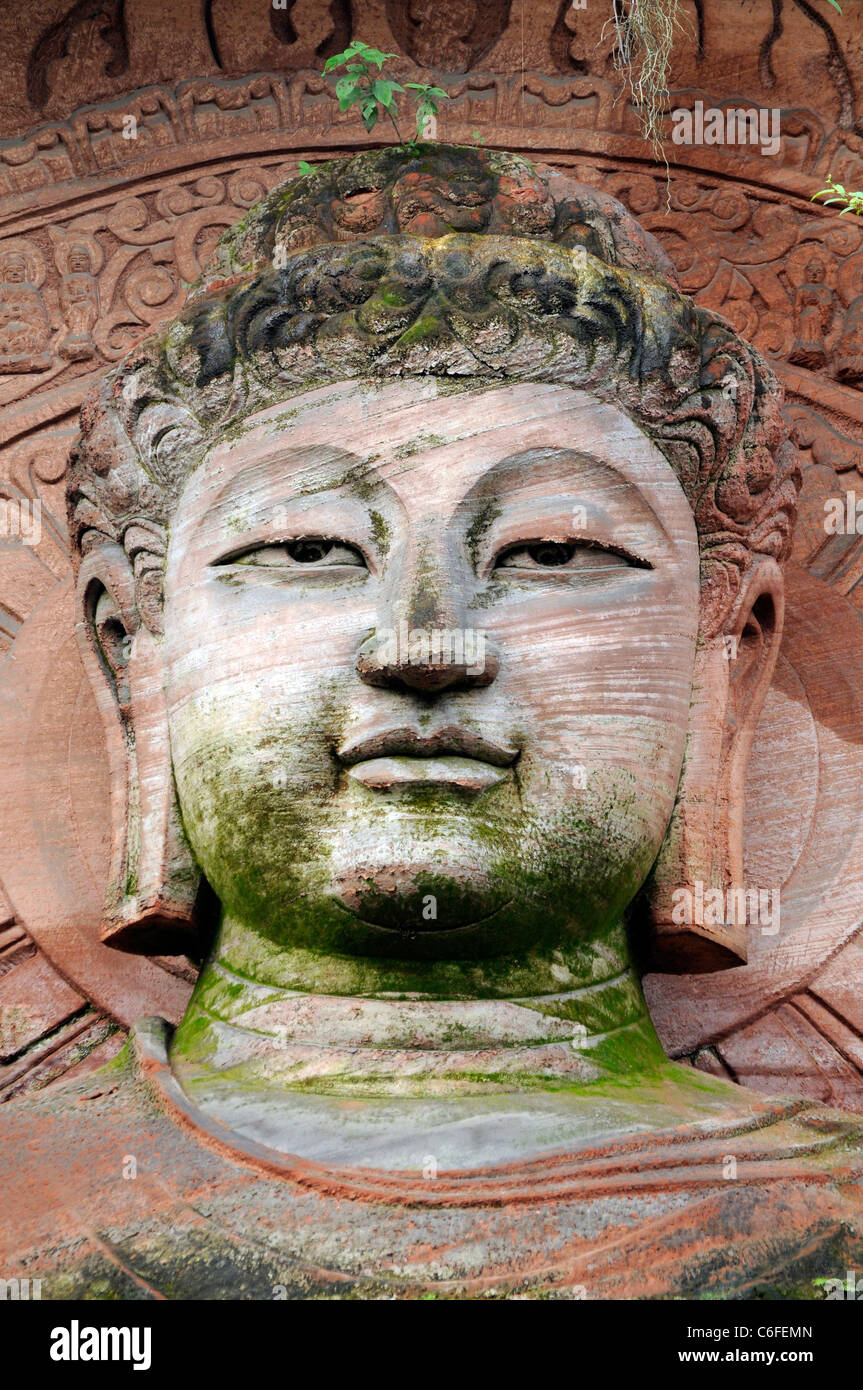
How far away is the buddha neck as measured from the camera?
10.0 feet

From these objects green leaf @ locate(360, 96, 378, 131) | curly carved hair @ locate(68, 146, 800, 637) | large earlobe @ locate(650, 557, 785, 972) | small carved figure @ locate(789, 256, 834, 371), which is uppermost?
green leaf @ locate(360, 96, 378, 131)

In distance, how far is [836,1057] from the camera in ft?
13.4

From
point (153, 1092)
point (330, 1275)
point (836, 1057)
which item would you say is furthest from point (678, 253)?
point (330, 1275)

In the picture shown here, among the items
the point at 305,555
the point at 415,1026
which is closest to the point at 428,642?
the point at 305,555

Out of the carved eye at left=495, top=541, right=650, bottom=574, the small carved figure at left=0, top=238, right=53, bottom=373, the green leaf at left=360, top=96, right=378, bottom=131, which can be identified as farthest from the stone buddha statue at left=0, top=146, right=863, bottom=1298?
the small carved figure at left=0, top=238, right=53, bottom=373

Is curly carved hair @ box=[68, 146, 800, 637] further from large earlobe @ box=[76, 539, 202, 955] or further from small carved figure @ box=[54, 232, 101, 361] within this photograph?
small carved figure @ box=[54, 232, 101, 361]

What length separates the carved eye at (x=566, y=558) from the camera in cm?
344

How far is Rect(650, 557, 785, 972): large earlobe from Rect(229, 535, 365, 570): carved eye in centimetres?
101

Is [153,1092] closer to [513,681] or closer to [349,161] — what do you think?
[513,681]

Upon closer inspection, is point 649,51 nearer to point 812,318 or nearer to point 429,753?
point 812,318

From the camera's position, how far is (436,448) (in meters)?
3.44

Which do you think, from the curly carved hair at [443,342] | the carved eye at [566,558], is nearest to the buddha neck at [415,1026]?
the carved eye at [566,558]

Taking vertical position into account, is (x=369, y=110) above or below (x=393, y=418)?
above

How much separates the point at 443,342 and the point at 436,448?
306 mm
